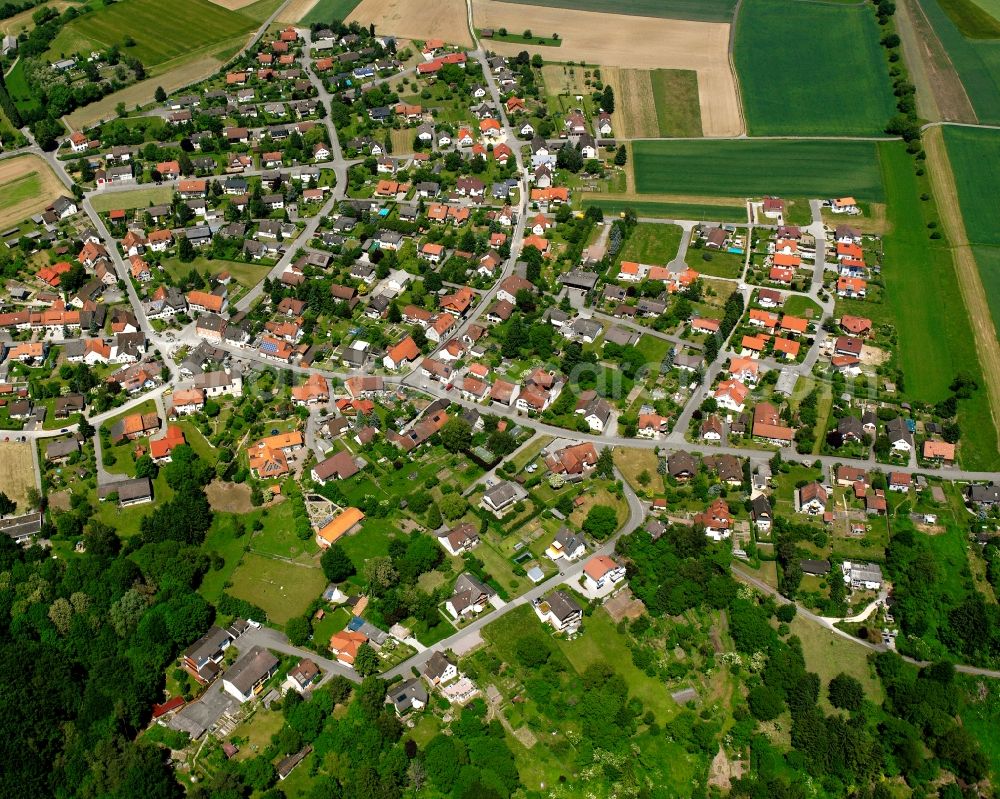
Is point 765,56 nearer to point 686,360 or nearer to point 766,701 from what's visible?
point 686,360

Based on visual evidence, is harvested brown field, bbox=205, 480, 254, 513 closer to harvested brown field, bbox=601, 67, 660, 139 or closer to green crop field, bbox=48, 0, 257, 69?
harvested brown field, bbox=601, 67, 660, 139

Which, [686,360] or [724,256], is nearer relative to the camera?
[686,360]

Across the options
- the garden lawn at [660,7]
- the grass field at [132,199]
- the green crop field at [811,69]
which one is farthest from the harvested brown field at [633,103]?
the grass field at [132,199]

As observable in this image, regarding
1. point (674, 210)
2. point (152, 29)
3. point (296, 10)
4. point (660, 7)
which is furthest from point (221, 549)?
point (660, 7)

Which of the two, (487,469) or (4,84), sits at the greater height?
(4,84)

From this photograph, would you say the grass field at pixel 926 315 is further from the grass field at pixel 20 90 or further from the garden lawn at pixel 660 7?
the grass field at pixel 20 90

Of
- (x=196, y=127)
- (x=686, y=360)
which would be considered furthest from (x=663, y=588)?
(x=196, y=127)

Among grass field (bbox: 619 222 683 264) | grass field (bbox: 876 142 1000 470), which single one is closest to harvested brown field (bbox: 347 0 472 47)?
grass field (bbox: 619 222 683 264)
